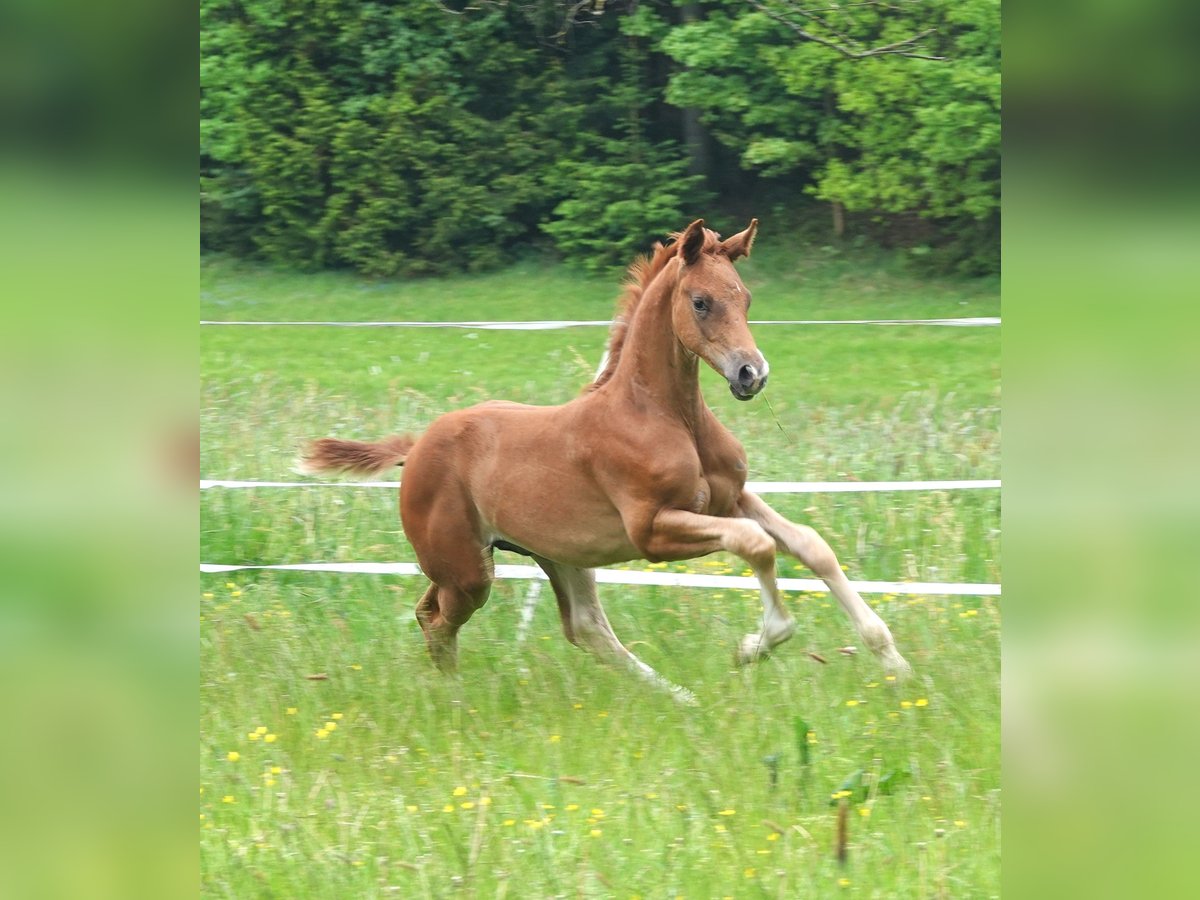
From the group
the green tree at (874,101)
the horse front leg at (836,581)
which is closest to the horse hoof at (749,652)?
the horse front leg at (836,581)

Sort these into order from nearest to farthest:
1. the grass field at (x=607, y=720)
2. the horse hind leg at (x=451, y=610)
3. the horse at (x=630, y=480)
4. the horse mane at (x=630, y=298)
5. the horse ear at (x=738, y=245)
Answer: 1. the grass field at (x=607, y=720)
2. the horse at (x=630, y=480)
3. the horse ear at (x=738, y=245)
4. the horse mane at (x=630, y=298)
5. the horse hind leg at (x=451, y=610)

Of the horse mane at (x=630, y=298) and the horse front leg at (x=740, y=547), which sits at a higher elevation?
the horse mane at (x=630, y=298)

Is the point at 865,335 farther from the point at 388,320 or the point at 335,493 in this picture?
the point at 335,493

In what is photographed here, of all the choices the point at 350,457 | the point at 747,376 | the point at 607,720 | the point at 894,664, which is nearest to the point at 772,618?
the point at 894,664

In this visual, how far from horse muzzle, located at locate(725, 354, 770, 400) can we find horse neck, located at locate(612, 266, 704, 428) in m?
0.31

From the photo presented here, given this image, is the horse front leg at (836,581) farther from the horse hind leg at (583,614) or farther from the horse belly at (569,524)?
the horse hind leg at (583,614)

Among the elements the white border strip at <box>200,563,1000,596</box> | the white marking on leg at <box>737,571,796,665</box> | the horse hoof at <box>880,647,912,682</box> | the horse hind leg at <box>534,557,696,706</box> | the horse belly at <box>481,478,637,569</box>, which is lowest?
the white border strip at <box>200,563,1000,596</box>

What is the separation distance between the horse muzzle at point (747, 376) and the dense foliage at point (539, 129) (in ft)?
42.5

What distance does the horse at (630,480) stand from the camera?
4.36 meters

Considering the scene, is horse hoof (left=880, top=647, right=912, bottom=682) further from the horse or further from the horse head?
the horse head

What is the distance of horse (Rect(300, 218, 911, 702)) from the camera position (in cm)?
436

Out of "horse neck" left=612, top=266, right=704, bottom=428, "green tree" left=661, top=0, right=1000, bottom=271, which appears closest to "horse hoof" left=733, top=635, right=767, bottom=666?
"horse neck" left=612, top=266, right=704, bottom=428
